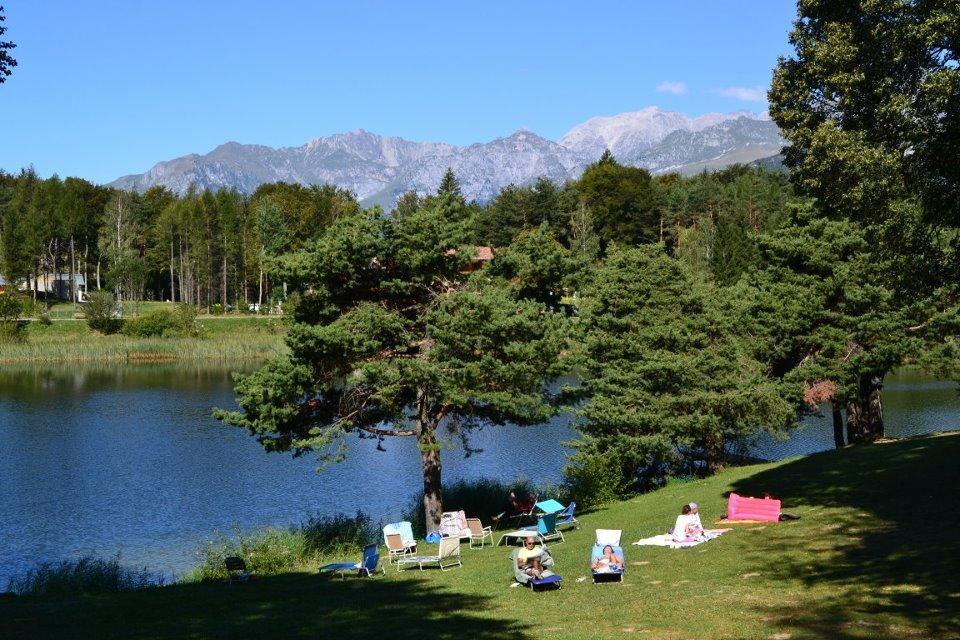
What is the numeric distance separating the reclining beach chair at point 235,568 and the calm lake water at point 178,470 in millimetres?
4785

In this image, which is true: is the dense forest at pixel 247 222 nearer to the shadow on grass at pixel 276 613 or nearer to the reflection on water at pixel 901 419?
the reflection on water at pixel 901 419

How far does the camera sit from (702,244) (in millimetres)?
91250

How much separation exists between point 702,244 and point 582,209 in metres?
12.0

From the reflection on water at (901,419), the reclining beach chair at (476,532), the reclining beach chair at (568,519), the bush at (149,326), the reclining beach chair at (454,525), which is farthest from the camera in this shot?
the bush at (149,326)

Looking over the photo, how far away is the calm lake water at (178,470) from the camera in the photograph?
2645 cm

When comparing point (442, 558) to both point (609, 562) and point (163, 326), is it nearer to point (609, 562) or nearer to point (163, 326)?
point (609, 562)

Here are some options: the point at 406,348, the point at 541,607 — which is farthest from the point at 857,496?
the point at 406,348

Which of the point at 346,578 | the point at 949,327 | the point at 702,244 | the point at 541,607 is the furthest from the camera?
the point at 702,244

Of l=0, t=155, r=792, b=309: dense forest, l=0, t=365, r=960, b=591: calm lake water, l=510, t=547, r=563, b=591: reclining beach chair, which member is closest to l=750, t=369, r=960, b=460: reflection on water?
l=0, t=365, r=960, b=591: calm lake water

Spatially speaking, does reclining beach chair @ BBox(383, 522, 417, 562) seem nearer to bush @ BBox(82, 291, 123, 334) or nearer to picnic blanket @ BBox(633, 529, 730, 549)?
picnic blanket @ BBox(633, 529, 730, 549)

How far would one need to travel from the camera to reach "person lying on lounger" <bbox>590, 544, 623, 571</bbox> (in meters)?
13.4

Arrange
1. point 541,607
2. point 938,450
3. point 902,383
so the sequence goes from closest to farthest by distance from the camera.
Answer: point 541,607
point 938,450
point 902,383

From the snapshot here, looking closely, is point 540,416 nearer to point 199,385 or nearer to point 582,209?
point 199,385


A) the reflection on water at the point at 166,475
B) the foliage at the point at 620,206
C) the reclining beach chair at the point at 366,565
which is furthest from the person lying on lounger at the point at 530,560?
the foliage at the point at 620,206
